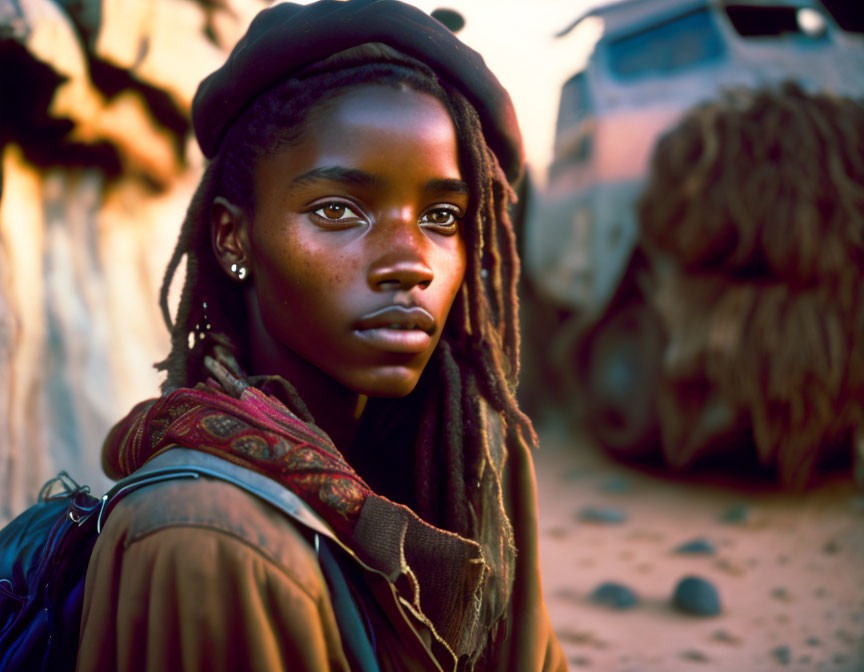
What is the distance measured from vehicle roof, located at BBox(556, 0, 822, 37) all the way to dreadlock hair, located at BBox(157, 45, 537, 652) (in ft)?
17.2

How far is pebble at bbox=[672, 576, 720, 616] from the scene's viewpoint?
137 inches

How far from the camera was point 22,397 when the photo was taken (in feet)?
8.97

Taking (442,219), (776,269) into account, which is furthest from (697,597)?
(442,219)

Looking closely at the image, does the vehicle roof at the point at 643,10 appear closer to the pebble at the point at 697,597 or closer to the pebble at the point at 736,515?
the pebble at the point at 736,515

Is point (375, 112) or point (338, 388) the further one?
point (338, 388)

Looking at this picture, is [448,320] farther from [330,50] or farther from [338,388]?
[330,50]

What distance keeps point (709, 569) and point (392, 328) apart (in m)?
3.36

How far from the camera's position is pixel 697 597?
11.5 feet

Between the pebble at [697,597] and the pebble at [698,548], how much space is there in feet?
1.87

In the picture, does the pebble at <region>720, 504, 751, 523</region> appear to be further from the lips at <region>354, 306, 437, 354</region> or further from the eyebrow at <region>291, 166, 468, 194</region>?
the eyebrow at <region>291, 166, 468, 194</region>

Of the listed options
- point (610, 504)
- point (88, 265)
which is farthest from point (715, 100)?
point (88, 265)

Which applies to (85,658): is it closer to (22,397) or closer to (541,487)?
(22,397)

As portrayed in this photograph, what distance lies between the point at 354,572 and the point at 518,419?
1.80 ft

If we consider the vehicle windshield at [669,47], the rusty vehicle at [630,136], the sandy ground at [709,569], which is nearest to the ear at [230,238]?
the sandy ground at [709,569]
